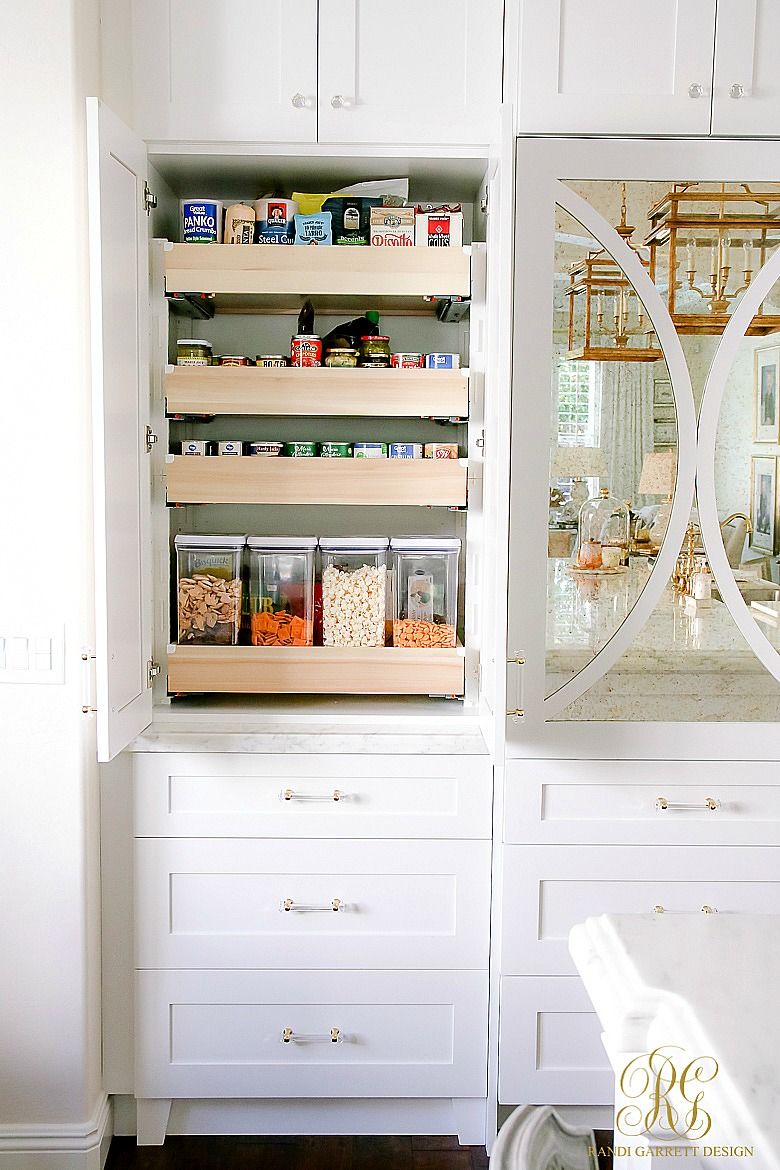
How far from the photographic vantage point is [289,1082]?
7.20ft

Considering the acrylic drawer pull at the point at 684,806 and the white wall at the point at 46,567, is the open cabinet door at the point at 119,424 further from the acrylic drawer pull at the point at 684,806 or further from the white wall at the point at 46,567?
the acrylic drawer pull at the point at 684,806

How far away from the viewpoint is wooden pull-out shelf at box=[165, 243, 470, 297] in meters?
2.23

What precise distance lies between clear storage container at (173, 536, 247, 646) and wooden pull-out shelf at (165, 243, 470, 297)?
0.56m

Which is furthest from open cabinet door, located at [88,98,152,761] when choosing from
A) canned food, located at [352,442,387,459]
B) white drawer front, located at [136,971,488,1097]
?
white drawer front, located at [136,971,488,1097]

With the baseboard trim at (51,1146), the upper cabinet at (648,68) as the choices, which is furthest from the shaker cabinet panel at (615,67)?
the baseboard trim at (51,1146)

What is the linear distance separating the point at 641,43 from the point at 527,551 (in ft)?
3.28

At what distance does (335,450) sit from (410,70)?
797 millimetres

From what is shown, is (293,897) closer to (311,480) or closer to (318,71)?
(311,480)

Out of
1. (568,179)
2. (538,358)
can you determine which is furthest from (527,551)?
(568,179)

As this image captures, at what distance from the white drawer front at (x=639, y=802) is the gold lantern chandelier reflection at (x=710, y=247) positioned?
34.9 inches

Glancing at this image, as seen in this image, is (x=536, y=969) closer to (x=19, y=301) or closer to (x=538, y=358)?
(x=538, y=358)

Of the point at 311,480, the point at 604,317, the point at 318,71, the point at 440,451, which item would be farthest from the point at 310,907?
the point at 318,71

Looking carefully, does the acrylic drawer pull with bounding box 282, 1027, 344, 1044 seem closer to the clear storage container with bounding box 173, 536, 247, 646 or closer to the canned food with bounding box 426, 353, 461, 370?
the clear storage container with bounding box 173, 536, 247, 646

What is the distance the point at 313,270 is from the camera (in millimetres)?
2236
